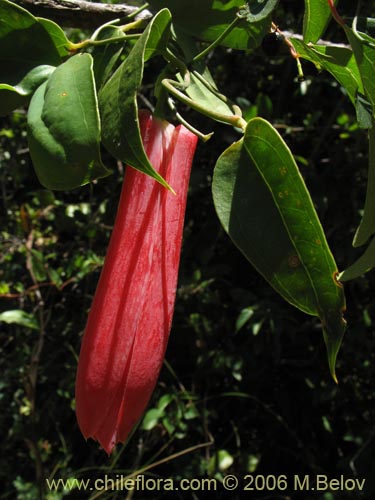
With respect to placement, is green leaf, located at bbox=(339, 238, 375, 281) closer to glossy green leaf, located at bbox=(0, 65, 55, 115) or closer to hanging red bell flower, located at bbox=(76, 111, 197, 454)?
hanging red bell flower, located at bbox=(76, 111, 197, 454)

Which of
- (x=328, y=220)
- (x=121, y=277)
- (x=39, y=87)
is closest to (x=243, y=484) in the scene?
(x=328, y=220)

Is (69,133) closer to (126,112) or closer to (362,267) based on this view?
(126,112)

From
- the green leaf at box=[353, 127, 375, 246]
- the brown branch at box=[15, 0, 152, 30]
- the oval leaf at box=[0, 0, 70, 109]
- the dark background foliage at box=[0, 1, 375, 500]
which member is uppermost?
the oval leaf at box=[0, 0, 70, 109]

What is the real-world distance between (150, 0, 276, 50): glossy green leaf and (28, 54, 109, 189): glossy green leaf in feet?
0.39

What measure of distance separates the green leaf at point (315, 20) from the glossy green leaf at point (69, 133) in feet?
0.70

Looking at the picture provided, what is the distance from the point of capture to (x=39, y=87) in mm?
493

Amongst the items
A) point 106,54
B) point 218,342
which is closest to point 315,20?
point 106,54

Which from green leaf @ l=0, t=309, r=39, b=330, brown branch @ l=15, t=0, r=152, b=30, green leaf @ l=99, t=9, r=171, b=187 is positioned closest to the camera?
green leaf @ l=99, t=9, r=171, b=187

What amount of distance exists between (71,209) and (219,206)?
127 cm

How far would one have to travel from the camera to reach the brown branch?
620mm

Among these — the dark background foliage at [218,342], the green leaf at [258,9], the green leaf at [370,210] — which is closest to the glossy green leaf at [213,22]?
the green leaf at [258,9]

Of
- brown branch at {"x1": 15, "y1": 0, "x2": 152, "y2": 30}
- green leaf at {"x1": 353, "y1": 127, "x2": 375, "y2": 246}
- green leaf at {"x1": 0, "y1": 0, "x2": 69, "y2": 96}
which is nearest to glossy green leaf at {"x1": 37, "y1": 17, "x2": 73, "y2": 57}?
green leaf at {"x1": 0, "y1": 0, "x2": 69, "y2": 96}

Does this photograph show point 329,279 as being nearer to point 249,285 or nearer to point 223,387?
point 249,285

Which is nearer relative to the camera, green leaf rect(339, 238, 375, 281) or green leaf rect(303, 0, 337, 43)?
green leaf rect(339, 238, 375, 281)
